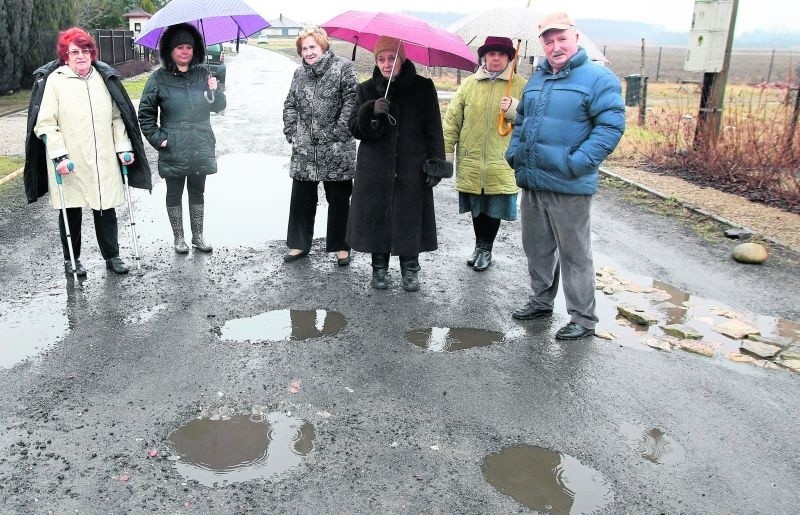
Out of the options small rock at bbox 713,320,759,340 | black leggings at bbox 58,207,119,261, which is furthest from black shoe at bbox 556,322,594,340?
black leggings at bbox 58,207,119,261

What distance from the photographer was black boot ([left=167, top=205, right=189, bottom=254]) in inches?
256

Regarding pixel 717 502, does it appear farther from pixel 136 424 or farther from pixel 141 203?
pixel 141 203

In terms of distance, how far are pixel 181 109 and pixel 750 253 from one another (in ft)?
17.6

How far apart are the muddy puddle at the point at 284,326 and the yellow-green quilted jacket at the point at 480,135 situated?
1.70m

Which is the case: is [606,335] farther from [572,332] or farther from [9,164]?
[9,164]

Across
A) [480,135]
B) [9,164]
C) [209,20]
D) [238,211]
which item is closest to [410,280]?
[480,135]

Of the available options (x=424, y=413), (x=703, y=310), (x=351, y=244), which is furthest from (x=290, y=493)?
(x=703, y=310)

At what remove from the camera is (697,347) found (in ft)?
16.2

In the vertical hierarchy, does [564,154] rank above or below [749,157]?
above

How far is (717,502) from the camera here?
3.26 m

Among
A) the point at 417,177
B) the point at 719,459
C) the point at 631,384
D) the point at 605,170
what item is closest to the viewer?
the point at 719,459

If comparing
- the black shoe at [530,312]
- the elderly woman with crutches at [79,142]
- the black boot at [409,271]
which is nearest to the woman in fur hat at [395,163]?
the black boot at [409,271]

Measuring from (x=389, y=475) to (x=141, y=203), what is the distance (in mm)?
6108

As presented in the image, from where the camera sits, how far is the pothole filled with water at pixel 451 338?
192 inches
